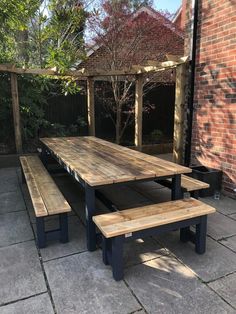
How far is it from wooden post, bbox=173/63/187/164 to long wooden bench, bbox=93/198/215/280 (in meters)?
2.24

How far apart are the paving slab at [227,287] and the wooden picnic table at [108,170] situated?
0.86 metres

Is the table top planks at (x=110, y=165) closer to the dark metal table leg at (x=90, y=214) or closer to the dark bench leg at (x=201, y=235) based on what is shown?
the dark metal table leg at (x=90, y=214)

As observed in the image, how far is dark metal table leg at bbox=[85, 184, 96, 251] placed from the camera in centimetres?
231

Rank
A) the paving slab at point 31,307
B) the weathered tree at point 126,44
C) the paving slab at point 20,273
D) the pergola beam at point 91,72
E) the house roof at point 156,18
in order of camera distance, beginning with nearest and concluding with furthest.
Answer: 1. the paving slab at point 31,307
2. the paving slab at point 20,273
3. the pergola beam at point 91,72
4. the weathered tree at point 126,44
5. the house roof at point 156,18

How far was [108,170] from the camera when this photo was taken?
257 cm

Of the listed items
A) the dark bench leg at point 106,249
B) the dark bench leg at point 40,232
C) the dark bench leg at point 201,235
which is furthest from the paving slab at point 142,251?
the dark bench leg at point 40,232

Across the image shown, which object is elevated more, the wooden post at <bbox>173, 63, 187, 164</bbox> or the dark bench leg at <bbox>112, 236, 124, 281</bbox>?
the wooden post at <bbox>173, 63, 187, 164</bbox>

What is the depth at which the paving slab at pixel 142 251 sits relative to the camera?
226cm

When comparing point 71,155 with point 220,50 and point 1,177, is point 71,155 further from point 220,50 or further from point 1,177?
point 220,50

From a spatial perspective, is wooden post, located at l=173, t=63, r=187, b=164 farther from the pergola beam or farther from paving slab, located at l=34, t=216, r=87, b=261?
paving slab, located at l=34, t=216, r=87, b=261

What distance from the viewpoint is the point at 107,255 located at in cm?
218

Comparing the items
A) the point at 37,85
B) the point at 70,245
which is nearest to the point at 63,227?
the point at 70,245

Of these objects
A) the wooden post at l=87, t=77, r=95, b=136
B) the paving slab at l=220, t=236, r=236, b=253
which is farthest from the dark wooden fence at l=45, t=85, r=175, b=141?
the paving slab at l=220, t=236, r=236, b=253

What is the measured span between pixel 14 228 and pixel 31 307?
4.08 feet
